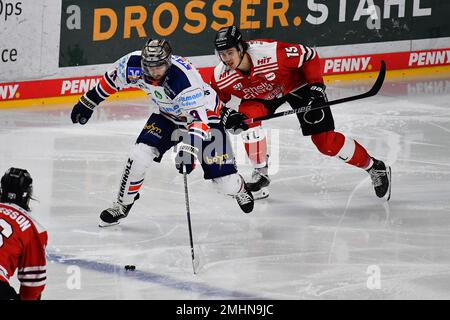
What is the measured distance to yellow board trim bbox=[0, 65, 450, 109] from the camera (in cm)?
963

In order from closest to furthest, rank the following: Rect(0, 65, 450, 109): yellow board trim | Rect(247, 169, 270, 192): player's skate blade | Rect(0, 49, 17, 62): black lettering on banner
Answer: Rect(247, 169, 270, 192): player's skate blade
Rect(0, 49, 17, 62): black lettering on banner
Rect(0, 65, 450, 109): yellow board trim

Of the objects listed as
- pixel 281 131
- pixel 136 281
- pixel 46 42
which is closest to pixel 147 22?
pixel 46 42

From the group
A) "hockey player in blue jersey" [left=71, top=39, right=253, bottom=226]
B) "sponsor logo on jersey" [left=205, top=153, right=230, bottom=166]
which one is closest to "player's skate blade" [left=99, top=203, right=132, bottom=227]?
"hockey player in blue jersey" [left=71, top=39, right=253, bottom=226]

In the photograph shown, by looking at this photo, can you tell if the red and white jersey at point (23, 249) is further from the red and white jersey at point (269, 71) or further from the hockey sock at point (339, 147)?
the hockey sock at point (339, 147)

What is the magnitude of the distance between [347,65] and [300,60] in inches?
149

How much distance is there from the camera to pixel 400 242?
21.8 feet

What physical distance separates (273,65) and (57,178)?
66.7 inches

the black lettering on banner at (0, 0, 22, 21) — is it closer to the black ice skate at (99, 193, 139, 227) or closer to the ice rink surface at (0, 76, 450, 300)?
the ice rink surface at (0, 76, 450, 300)

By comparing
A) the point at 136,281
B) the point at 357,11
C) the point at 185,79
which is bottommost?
the point at 136,281

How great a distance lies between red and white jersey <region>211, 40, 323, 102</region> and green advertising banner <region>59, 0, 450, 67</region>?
2720 millimetres

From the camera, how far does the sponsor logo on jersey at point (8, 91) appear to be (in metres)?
9.48

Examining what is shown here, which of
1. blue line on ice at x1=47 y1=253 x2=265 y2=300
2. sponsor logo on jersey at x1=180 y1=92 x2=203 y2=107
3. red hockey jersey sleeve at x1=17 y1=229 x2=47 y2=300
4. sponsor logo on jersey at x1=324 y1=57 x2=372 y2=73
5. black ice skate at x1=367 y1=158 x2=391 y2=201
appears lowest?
blue line on ice at x1=47 y1=253 x2=265 y2=300

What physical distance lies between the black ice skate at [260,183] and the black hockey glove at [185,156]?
1275 millimetres

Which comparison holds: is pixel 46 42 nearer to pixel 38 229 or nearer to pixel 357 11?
pixel 357 11
